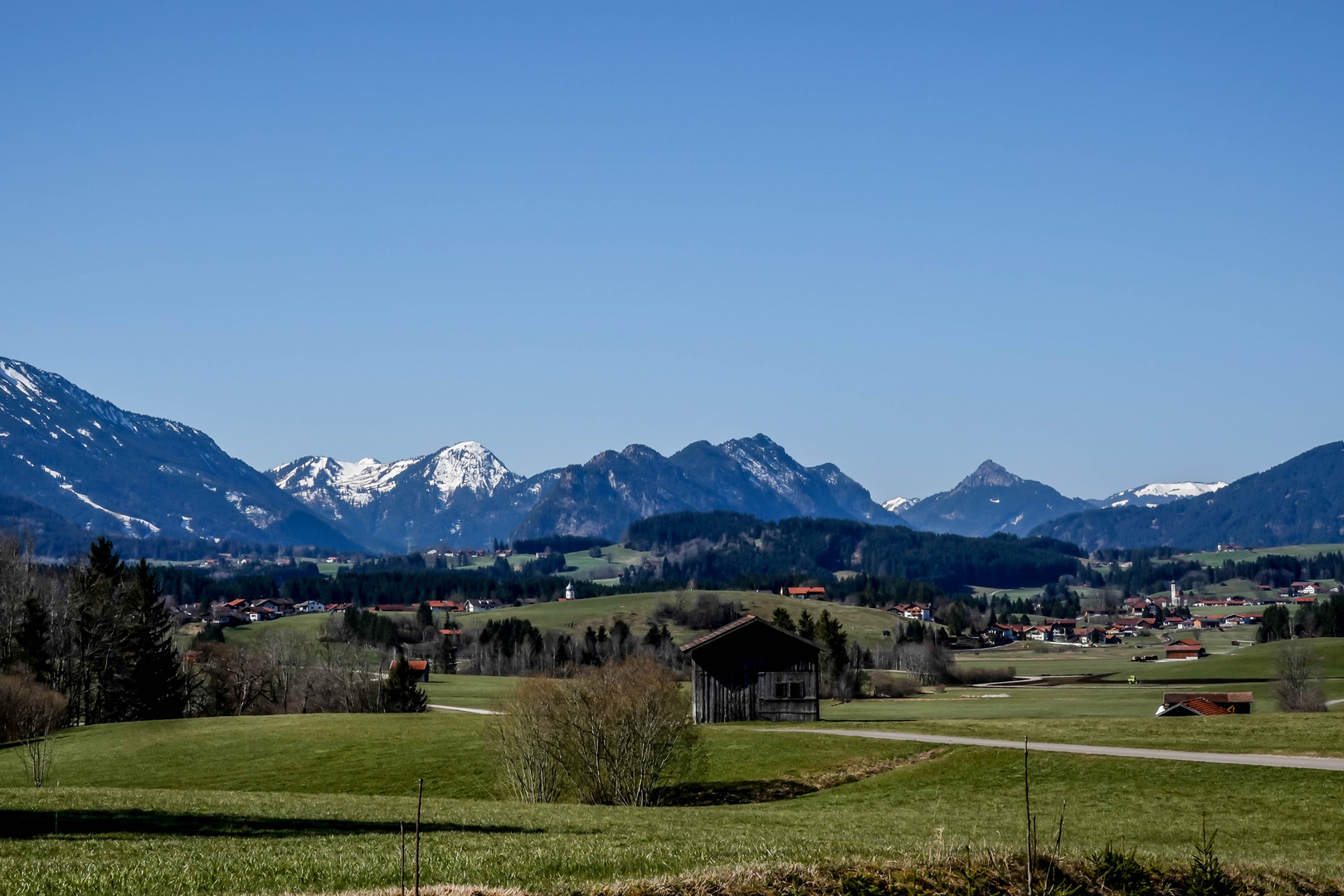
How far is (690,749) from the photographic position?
44094 millimetres

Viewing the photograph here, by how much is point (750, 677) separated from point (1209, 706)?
2753cm

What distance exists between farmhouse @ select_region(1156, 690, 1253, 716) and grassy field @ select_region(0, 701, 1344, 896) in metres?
19.5

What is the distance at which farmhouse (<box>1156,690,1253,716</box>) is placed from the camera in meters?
74.0

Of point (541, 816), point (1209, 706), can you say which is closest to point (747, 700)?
point (1209, 706)

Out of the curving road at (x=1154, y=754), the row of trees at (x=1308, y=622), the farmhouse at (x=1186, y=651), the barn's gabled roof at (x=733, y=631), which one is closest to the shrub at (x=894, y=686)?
the barn's gabled roof at (x=733, y=631)

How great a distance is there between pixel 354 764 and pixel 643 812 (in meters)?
24.2

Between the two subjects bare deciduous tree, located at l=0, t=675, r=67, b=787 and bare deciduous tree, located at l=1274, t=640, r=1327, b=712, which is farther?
bare deciduous tree, located at l=1274, t=640, r=1327, b=712

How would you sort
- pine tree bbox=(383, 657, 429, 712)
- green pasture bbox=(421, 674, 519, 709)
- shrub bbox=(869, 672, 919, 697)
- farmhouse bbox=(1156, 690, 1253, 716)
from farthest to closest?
1. shrub bbox=(869, 672, 919, 697)
2. green pasture bbox=(421, 674, 519, 709)
3. pine tree bbox=(383, 657, 429, 712)
4. farmhouse bbox=(1156, 690, 1253, 716)

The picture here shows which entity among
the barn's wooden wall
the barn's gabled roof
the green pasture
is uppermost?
the barn's gabled roof

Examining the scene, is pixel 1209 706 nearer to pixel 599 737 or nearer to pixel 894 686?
pixel 894 686

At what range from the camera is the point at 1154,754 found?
43094 mm

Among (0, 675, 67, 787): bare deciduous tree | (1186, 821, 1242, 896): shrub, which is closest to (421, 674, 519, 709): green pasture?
(0, 675, 67, 787): bare deciduous tree

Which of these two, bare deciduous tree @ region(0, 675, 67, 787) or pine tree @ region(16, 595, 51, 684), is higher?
pine tree @ region(16, 595, 51, 684)

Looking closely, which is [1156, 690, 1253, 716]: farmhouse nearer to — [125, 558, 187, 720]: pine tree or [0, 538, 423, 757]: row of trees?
[0, 538, 423, 757]: row of trees
